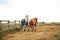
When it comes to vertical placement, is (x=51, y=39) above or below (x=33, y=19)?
below

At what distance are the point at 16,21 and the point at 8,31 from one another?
15918 millimetres

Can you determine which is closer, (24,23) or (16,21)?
(24,23)

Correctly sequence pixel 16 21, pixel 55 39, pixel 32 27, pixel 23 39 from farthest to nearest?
pixel 16 21 < pixel 32 27 < pixel 23 39 < pixel 55 39

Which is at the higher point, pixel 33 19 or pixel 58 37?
pixel 33 19

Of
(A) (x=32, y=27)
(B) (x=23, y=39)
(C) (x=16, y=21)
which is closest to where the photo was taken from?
(B) (x=23, y=39)

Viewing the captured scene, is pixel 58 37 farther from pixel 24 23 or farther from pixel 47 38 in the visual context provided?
pixel 24 23

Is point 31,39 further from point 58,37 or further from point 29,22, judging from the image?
point 29,22

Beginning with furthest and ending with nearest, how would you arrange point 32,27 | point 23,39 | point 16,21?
point 16,21 → point 32,27 → point 23,39

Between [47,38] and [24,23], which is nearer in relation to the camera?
[47,38]

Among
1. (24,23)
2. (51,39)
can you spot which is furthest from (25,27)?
(51,39)

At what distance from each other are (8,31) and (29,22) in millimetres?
3068

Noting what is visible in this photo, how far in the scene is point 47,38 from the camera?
1536 cm

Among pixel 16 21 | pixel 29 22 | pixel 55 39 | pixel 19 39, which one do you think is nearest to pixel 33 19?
pixel 29 22

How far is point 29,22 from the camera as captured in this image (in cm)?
2219
